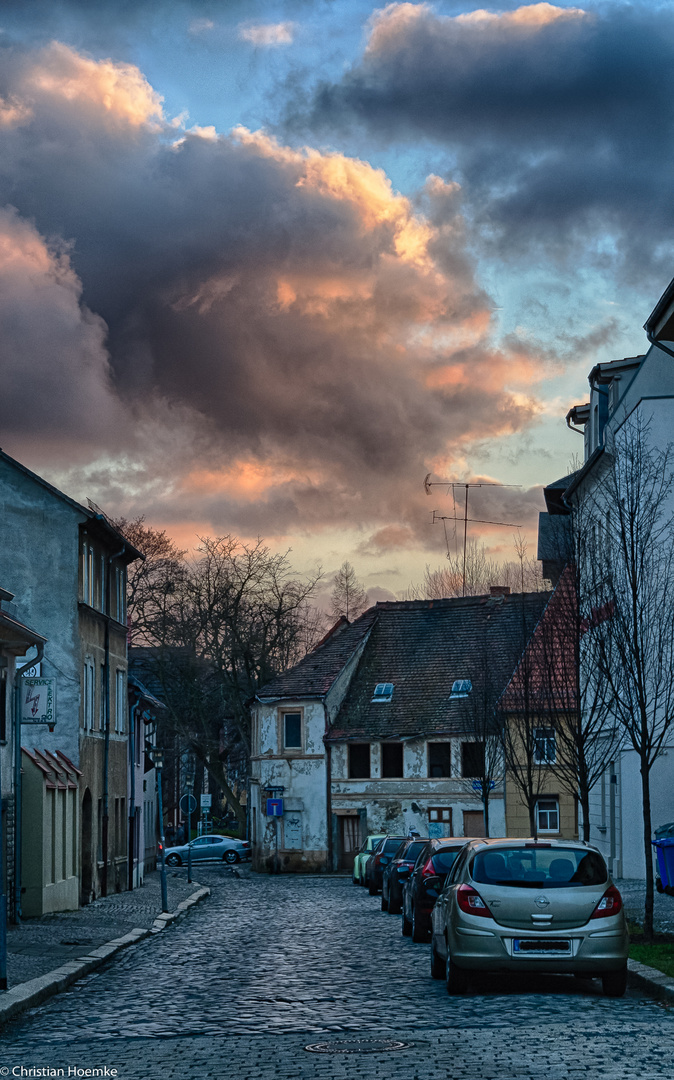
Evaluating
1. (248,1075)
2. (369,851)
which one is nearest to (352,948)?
(248,1075)

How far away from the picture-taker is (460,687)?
2334 inches

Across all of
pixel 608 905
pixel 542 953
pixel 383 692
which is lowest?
pixel 542 953

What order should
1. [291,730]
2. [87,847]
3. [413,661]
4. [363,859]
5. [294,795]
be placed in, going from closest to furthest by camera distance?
1. [87,847]
2. [363,859]
3. [294,795]
4. [291,730]
5. [413,661]

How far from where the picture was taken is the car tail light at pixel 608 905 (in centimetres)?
1329

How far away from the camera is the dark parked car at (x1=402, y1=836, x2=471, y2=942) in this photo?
2084cm

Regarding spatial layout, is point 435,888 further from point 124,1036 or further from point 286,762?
point 286,762

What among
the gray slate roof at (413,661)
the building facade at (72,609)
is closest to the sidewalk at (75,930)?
the building facade at (72,609)

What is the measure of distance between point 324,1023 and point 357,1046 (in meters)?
1.47

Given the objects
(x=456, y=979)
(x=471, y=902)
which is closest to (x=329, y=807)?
(x=456, y=979)

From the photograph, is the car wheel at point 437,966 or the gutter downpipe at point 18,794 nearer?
the car wheel at point 437,966

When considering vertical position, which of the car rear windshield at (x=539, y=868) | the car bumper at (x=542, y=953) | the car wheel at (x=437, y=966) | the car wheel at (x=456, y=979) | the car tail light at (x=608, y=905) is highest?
the car rear windshield at (x=539, y=868)

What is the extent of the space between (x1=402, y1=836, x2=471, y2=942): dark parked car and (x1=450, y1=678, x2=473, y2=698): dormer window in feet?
120

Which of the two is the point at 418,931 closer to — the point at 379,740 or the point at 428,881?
the point at 428,881

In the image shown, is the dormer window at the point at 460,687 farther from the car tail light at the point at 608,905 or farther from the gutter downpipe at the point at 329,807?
the car tail light at the point at 608,905
